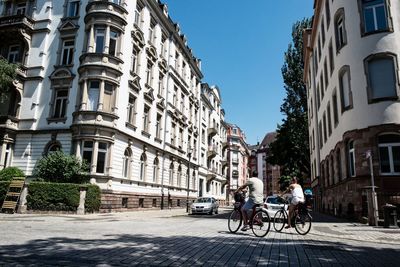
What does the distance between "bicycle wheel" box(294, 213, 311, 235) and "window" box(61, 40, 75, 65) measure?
20873mm

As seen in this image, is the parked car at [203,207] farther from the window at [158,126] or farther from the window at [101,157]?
the window at [158,126]

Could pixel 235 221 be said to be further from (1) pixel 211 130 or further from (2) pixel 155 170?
(1) pixel 211 130

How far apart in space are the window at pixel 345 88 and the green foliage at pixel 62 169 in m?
16.4

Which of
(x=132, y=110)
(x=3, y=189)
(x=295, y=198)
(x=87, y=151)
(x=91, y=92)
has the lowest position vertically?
(x=295, y=198)

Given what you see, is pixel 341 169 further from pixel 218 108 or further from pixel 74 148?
pixel 218 108

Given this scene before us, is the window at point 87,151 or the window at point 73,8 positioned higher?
the window at point 73,8

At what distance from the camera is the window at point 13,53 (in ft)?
88.8

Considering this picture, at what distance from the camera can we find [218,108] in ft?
208

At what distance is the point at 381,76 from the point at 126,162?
59.5 feet

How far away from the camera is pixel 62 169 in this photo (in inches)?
848

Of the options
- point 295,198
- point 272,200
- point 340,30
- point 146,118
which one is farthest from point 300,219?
point 146,118

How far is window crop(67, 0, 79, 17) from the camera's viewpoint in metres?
26.6

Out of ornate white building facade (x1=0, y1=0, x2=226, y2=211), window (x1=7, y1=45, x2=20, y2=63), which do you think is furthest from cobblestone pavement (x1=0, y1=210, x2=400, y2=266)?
window (x1=7, y1=45, x2=20, y2=63)

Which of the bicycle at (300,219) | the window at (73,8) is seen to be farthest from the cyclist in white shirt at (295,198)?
the window at (73,8)
